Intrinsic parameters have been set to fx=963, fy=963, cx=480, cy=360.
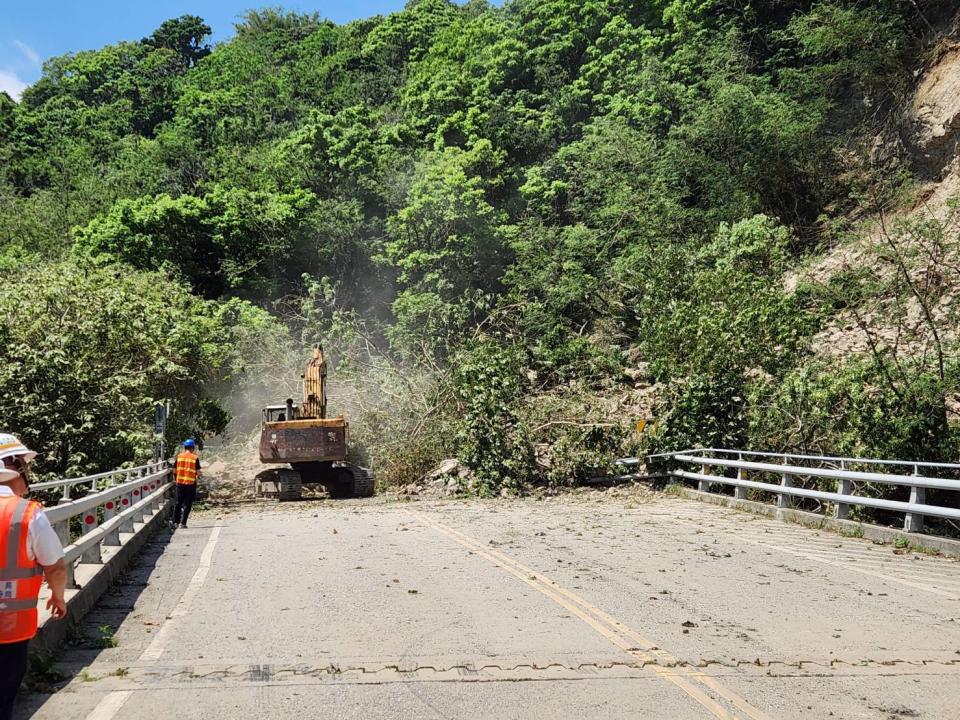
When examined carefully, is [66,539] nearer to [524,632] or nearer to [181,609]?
[181,609]

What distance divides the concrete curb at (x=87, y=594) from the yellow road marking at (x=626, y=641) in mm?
4262

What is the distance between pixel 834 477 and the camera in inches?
625

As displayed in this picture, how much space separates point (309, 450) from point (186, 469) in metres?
9.41

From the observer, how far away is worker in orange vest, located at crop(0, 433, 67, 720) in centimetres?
461

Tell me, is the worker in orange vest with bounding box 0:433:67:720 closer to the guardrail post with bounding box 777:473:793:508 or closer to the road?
the road

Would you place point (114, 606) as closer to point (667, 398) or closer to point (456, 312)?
point (667, 398)

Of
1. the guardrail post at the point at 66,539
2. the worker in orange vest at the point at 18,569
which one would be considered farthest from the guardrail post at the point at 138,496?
the worker in orange vest at the point at 18,569

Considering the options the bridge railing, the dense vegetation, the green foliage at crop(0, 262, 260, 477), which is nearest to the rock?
the dense vegetation

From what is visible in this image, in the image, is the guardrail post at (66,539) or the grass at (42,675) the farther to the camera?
the guardrail post at (66,539)

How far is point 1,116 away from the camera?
248 ft

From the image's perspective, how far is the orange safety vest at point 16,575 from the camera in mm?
4605

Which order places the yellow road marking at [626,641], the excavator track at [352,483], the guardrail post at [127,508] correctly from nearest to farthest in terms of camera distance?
the yellow road marking at [626,641] → the guardrail post at [127,508] → the excavator track at [352,483]

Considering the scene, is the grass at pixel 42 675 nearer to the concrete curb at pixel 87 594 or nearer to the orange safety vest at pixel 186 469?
the concrete curb at pixel 87 594

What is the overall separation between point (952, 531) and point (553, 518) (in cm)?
707
